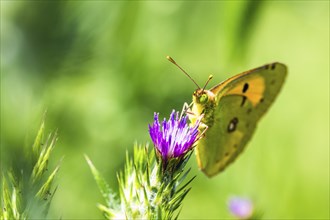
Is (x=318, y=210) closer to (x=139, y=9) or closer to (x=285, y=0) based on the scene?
(x=285, y=0)

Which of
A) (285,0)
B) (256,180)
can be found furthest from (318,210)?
(285,0)

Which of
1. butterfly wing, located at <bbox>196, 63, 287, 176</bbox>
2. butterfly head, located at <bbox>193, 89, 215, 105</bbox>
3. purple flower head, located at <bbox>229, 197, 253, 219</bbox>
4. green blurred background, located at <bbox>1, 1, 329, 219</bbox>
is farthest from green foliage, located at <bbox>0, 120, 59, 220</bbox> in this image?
purple flower head, located at <bbox>229, 197, 253, 219</bbox>

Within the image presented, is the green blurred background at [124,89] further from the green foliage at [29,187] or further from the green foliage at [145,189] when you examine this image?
the green foliage at [145,189]

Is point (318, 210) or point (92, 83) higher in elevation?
point (92, 83)

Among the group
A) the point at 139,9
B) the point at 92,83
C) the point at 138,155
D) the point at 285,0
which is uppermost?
the point at 285,0

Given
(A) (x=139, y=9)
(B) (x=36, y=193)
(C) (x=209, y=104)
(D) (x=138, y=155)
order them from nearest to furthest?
(B) (x=36, y=193) → (D) (x=138, y=155) → (C) (x=209, y=104) → (A) (x=139, y=9)

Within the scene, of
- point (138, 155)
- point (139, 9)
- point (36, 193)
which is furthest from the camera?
point (139, 9)

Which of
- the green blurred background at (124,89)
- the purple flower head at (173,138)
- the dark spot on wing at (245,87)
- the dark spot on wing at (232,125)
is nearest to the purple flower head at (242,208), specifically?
the green blurred background at (124,89)
